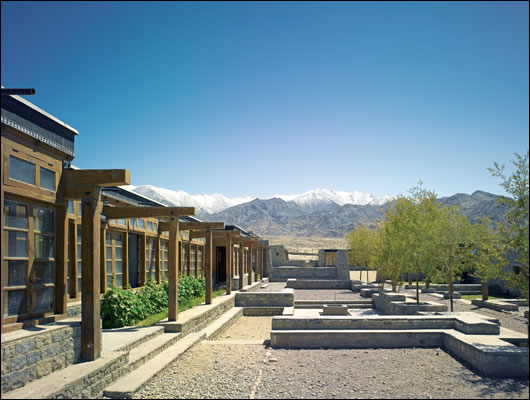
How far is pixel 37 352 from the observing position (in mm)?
6191

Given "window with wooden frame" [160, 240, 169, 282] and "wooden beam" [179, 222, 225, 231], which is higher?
"wooden beam" [179, 222, 225, 231]

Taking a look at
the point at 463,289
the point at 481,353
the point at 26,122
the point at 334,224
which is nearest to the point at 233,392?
the point at 481,353

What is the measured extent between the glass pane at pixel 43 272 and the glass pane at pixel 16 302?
1.11 feet

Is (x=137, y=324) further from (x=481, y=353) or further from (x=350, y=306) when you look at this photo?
(x=350, y=306)

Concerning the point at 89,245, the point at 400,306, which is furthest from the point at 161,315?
the point at 400,306

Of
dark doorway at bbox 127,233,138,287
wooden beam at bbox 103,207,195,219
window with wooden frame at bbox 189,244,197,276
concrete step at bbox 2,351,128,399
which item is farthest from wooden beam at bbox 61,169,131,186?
window with wooden frame at bbox 189,244,197,276

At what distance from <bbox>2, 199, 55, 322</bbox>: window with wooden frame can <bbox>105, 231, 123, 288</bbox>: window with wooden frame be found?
5116 millimetres

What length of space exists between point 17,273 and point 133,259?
29.4 feet

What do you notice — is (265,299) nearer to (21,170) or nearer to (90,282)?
(90,282)

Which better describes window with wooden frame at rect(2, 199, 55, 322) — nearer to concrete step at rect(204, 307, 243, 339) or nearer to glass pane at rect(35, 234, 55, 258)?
glass pane at rect(35, 234, 55, 258)

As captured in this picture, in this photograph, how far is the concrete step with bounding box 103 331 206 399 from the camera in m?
6.71

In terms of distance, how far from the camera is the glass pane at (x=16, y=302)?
641 centimetres

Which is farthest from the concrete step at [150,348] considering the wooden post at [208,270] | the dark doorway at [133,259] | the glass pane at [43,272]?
the dark doorway at [133,259]

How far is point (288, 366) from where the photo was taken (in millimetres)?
8969
